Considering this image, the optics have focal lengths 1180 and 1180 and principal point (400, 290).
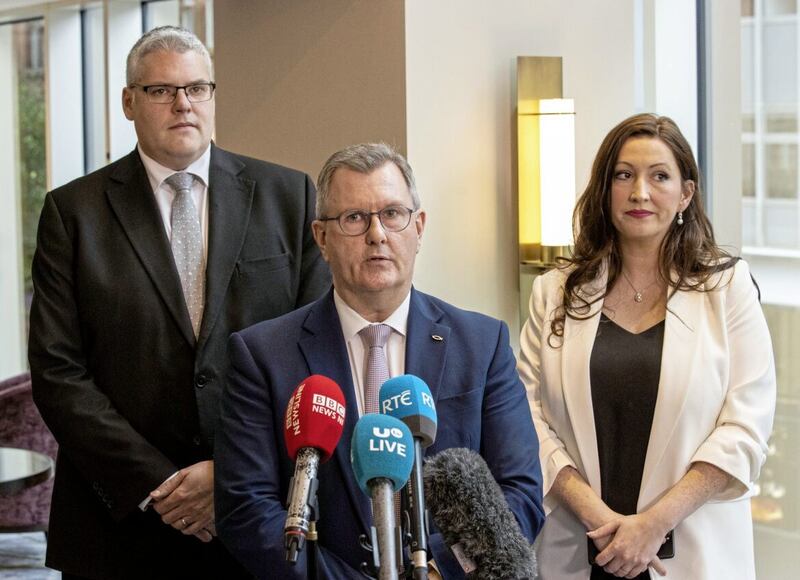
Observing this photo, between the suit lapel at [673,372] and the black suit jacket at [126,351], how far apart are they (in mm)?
923

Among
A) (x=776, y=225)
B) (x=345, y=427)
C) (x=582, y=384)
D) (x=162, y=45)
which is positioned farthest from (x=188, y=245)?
(x=776, y=225)

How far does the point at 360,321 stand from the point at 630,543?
0.92 metres

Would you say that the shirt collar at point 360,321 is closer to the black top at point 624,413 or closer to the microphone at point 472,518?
the microphone at point 472,518

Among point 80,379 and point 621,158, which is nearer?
point 80,379

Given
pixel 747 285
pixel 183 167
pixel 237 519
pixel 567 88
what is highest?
pixel 567 88

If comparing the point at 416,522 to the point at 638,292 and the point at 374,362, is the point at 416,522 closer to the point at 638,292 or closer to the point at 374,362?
the point at 374,362

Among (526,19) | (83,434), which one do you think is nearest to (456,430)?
(83,434)

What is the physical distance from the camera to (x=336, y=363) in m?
2.32

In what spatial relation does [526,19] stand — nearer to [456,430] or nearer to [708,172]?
[708,172]

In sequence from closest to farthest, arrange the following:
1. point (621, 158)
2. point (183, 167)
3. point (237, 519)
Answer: point (237, 519) < point (183, 167) < point (621, 158)

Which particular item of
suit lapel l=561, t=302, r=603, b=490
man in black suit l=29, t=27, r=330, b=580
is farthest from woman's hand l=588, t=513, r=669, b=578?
man in black suit l=29, t=27, r=330, b=580

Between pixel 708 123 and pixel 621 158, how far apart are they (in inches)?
61.0

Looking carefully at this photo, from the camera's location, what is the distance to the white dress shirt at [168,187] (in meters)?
2.79

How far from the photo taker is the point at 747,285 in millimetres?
2928
